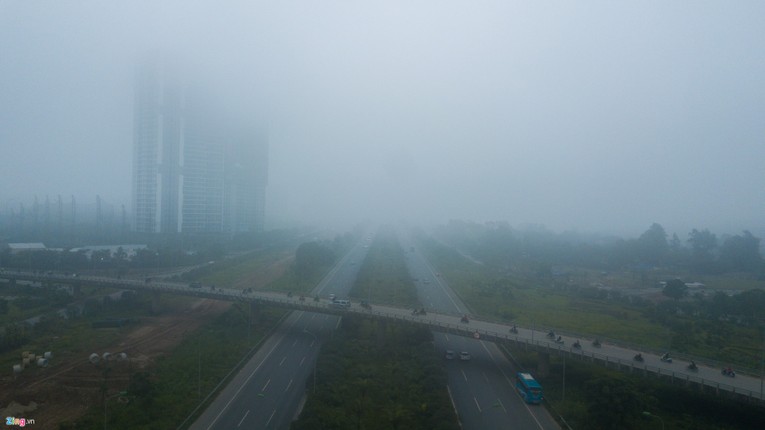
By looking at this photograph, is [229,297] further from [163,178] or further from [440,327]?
[163,178]

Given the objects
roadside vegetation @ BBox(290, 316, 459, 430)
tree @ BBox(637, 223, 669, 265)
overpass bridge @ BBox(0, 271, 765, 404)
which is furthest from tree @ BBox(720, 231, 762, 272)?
roadside vegetation @ BBox(290, 316, 459, 430)

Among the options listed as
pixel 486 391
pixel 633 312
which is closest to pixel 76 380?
pixel 486 391

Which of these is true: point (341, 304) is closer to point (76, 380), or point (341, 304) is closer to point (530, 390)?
point (530, 390)

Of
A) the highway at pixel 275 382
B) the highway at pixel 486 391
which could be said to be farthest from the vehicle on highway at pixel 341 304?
the highway at pixel 486 391

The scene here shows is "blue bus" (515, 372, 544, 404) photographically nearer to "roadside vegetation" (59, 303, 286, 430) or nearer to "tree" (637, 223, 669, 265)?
"roadside vegetation" (59, 303, 286, 430)

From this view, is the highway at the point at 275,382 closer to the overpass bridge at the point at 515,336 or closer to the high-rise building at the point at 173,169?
the overpass bridge at the point at 515,336
